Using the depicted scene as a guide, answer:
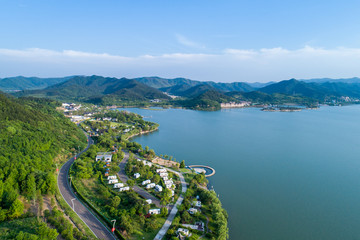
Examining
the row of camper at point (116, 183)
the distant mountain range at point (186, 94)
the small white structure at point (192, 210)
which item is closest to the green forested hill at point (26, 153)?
the row of camper at point (116, 183)

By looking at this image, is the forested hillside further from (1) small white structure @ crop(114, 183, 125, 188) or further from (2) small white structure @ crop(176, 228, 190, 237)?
(2) small white structure @ crop(176, 228, 190, 237)

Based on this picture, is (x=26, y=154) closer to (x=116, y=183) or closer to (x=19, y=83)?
(x=116, y=183)

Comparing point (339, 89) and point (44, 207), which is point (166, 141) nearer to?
point (44, 207)

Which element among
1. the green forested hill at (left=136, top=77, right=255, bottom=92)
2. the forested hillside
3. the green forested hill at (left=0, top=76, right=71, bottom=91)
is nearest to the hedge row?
the forested hillside

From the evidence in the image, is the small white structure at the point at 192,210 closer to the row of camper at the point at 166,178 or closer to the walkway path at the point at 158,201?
the walkway path at the point at 158,201

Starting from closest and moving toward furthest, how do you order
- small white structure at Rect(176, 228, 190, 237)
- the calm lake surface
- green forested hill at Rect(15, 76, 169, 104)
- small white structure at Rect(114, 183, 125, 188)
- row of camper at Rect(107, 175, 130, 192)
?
small white structure at Rect(176, 228, 190, 237) < the calm lake surface < row of camper at Rect(107, 175, 130, 192) < small white structure at Rect(114, 183, 125, 188) < green forested hill at Rect(15, 76, 169, 104)

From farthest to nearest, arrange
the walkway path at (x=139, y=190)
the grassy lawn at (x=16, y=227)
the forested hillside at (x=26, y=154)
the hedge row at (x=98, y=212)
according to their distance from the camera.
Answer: the walkway path at (x=139, y=190), the forested hillside at (x=26, y=154), the hedge row at (x=98, y=212), the grassy lawn at (x=16, y=227)
